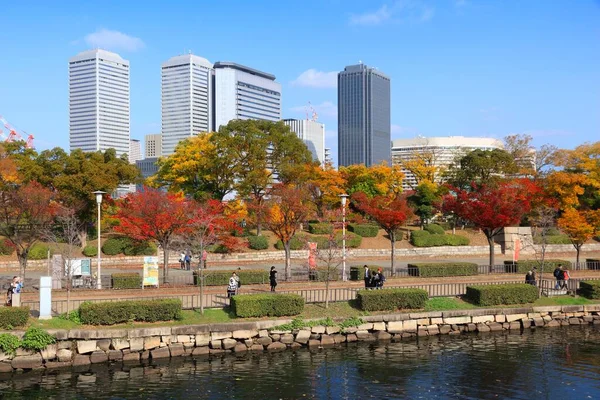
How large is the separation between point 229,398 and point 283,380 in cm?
246

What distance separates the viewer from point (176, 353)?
72.8ft

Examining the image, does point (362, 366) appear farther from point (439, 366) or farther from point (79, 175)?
point (79, 175)

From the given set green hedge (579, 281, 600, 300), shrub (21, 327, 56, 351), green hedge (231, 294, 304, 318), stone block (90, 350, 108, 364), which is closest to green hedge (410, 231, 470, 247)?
green hedge (579, 281, 600, 300)

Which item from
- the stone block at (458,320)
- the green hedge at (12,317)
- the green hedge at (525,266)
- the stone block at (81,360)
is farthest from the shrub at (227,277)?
the green hedge at (525,266)

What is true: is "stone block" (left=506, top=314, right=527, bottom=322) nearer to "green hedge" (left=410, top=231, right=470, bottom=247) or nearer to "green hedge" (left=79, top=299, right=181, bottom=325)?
"green hedge" (left=79, top=299, right=181, bottom=325)

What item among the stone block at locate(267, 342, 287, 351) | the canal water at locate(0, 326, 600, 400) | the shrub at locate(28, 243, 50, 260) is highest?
the shrub at locate(28, 243, 50, 260)

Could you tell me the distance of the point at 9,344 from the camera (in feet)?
66.6

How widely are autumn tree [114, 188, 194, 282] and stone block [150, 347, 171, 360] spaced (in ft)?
35.3

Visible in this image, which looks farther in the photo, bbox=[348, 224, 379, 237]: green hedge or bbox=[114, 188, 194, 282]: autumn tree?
bbox=[348, 224, 379, 237]: green hedge

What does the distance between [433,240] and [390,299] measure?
2689 centimetres

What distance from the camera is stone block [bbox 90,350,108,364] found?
2127 centimetres

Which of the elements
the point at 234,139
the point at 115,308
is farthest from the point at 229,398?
the point at 234,139

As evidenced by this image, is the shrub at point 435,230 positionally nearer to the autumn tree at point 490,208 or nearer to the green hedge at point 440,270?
the autumn tree at point 490,208

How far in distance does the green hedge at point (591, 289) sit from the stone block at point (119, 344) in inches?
914
